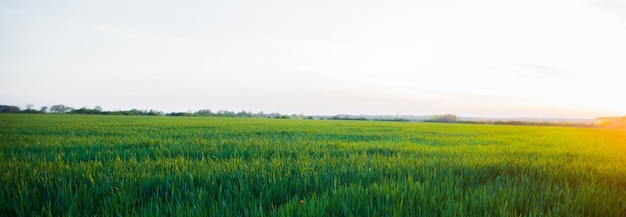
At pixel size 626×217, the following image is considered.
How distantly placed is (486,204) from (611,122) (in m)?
63.4

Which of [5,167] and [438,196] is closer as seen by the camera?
[438,196]

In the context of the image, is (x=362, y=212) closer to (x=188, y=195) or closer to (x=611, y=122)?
(x=188, y=195)

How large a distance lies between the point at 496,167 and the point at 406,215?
8.75 ft

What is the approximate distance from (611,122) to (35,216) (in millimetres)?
65907

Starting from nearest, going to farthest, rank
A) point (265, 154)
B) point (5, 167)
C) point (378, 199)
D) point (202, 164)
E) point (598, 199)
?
point (378, 199) < point (598, 199) < point (5, 167) < point (202, 164) < point (265, 154)

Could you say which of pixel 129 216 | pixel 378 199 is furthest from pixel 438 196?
pixel 129 216

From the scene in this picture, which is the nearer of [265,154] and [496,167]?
[496,167]

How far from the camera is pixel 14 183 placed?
256 cm

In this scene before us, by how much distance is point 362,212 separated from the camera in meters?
1.98

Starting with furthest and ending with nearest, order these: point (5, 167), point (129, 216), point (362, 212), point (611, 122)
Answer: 1. point (611, 122)
2. point (5, 167)
3. point (362, 212)
4. point (129, 216)

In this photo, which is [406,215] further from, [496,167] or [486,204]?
[496,167]

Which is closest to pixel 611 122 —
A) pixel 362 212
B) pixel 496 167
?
pixel 496 167

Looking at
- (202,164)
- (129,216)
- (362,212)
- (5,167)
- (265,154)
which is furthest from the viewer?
(265,154)

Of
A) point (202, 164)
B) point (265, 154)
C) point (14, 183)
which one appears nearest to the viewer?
point (14, 183)
